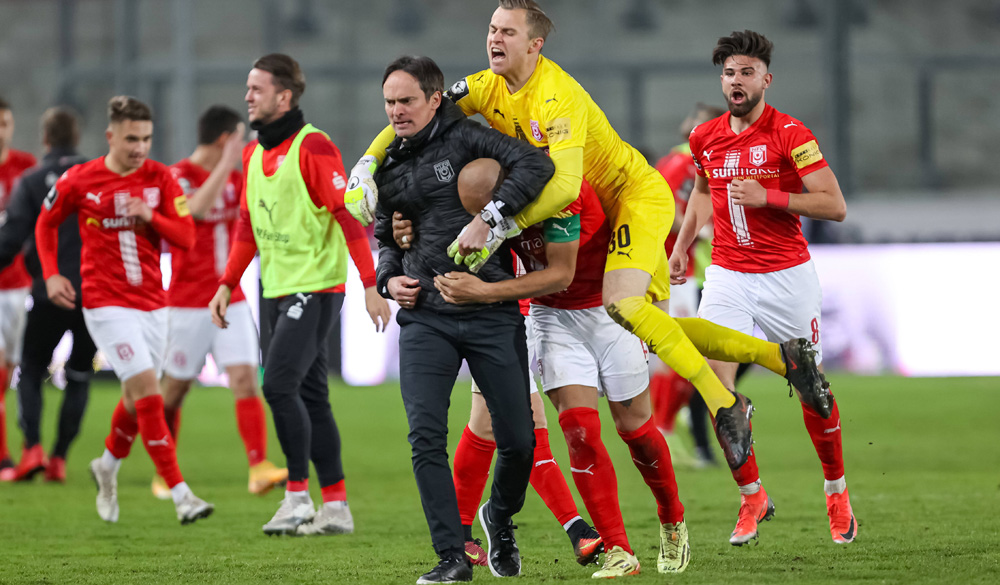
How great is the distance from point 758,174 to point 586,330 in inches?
48.8

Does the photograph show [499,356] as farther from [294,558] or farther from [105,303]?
[105,303]

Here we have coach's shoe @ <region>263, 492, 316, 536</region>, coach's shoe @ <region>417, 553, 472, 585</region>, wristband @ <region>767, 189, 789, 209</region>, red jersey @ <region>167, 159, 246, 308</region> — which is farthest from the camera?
red jersey @ <region>167, 159, 246, 308</region>

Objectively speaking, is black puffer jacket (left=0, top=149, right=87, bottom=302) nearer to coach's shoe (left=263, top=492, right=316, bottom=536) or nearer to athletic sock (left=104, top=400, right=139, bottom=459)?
athletic sock (left=104, top=400, right=139, bottom=459)

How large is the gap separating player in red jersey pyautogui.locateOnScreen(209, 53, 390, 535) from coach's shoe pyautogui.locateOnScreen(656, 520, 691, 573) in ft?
5.98

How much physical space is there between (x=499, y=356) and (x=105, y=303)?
2.76m

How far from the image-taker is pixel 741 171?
5.38 meters

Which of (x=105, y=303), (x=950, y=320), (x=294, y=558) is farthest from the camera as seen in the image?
(x=950, y=320)

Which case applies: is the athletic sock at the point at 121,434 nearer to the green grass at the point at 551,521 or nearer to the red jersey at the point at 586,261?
the green grass at the point at 551,521

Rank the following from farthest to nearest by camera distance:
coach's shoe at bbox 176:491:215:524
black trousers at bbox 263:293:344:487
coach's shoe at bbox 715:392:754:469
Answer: coach's shoe at bbox 176:491:215:524, black trousers at bbox 263:293:344:487, coach's shoe at bbox 715:392:754:469

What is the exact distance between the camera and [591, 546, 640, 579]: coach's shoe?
439 centimetres

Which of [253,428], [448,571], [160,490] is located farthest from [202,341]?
[448,571]

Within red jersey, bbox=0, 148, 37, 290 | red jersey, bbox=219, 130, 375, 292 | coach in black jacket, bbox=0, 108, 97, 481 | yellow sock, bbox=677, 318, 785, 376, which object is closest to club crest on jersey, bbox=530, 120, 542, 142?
yellow sock, bbox=677, 318, 785, 376

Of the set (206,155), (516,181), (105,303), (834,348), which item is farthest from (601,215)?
(834,348)

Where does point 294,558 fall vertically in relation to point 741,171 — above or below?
below
